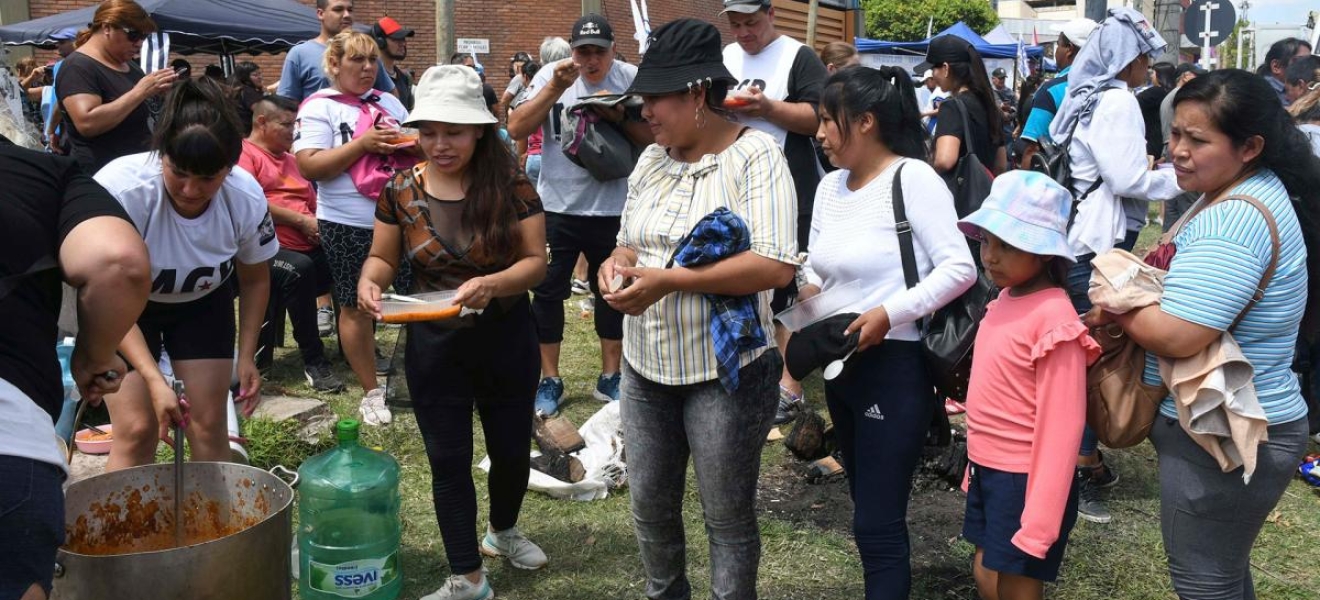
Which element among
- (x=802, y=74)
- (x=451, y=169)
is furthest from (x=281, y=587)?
(x=802, y=74)

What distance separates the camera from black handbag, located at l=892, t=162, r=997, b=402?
9.82 feet

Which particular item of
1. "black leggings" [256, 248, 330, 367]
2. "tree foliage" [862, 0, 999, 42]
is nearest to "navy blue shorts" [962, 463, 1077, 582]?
"black leggings" [256, 248, 330, 367]

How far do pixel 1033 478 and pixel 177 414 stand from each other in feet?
8.42

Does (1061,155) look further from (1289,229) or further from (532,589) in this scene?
(532,589)

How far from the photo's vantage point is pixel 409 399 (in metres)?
3.58

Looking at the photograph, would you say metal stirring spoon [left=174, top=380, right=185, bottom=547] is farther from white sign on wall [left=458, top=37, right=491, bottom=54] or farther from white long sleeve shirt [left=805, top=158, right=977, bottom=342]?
white sign on wall [left=458, top=37, right=491, bottom=54]

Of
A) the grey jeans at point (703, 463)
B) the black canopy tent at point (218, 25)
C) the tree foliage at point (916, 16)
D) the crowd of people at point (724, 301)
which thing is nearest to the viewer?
the crowd of people at point (724, 301)

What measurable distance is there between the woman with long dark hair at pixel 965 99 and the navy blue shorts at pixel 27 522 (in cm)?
432

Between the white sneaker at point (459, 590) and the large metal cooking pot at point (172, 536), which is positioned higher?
the large metal cooking pot at point (172, 536)

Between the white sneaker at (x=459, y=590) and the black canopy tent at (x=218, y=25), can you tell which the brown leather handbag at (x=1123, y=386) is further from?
the black canopy tent at (x=218, y=25)

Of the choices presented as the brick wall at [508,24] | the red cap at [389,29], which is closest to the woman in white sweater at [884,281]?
the red cap at [389,29]

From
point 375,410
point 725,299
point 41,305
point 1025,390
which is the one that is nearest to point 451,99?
point 725,299

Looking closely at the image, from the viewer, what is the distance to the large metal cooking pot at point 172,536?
2.61 meters

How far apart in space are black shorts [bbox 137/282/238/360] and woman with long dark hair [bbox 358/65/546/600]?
0.66 meters
